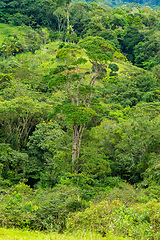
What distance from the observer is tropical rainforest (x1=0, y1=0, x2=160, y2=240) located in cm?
773

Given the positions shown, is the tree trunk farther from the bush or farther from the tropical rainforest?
the bush

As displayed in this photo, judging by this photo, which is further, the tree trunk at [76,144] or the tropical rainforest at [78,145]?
the tree trunk at [76,144]

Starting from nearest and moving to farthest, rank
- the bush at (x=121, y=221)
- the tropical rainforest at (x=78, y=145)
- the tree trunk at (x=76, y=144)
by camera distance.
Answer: the bush at (x=121, y=221) → the tropical rainforest at (x=78, y=145) → the tree trunk at (x=76, y=144)

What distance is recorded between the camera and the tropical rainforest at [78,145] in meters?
7.73

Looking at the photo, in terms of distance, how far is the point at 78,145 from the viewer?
12570 mm

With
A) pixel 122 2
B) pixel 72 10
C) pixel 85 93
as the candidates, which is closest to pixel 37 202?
pixel 85 93

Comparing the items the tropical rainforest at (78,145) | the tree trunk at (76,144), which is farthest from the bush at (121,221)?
the tree trunk at (76,144)

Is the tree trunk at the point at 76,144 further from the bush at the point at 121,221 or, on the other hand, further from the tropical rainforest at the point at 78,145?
the bush at the point at 121,221

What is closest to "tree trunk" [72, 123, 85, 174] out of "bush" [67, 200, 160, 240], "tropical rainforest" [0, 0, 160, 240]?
"tropical rainforest" [0, 0, 160, 240]

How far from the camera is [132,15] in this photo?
4941 cm

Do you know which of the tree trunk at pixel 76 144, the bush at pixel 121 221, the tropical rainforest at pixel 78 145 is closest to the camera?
the bush at pixel 121 221

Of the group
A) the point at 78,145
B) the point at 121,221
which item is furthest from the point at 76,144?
the point at 121,221

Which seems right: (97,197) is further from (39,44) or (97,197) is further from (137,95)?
(39,44)

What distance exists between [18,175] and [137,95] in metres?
17.2
